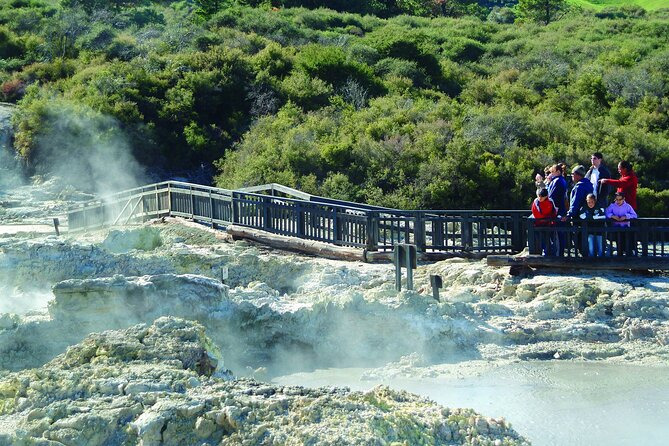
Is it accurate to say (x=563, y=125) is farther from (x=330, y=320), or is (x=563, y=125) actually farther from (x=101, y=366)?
(x=101, y=366)

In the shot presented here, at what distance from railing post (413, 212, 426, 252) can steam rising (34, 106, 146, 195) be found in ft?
50.5

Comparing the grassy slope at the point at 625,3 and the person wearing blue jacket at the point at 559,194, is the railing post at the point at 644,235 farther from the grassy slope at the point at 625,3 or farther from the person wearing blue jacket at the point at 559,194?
the grassy slope at the point at 625,3

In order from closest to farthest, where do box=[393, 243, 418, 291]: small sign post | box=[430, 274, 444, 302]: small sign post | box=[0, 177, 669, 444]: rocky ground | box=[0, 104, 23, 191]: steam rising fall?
box=[0, 177, 669, 444]: rocky ground, box=[430, 274, 444, 302]: small sign post, box=[393, 243, 418, 291]: small sign post, box=[0, 104, 23, 191]: steam rising

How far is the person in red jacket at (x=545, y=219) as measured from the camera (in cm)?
1638

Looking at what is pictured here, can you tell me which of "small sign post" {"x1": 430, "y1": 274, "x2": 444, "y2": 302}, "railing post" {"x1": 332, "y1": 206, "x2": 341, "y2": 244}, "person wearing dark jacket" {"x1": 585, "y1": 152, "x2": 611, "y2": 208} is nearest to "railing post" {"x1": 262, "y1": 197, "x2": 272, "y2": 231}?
"railing post" {"x1": 332, "y1": 206, "x2": 341, "y2": 244}

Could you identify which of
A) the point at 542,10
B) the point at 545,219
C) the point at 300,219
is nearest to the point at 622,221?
the point at 545,219

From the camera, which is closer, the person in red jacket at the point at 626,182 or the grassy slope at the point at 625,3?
the person in red jacket at the point at 626,182

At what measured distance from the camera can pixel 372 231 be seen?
18.3 m

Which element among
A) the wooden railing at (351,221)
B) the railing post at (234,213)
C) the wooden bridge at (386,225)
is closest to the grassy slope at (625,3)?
the wooden railing at (351,221)

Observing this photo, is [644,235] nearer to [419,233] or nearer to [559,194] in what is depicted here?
[559,194]

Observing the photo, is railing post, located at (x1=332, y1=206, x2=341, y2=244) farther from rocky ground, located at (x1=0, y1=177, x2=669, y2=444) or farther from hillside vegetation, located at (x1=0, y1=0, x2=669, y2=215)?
hillside vegetation, located at (x1=0, y1=0, x2=669, y2=215)

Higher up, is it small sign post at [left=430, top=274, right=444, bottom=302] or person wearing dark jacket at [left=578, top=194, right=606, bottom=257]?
person wearing dark jacket at [left=578, top=194, right=606, bottom=257]

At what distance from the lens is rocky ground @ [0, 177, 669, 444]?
9516 mm

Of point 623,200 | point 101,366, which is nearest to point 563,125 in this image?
point 623,200
